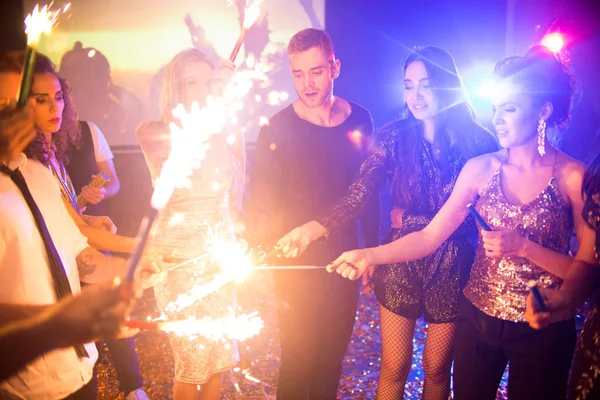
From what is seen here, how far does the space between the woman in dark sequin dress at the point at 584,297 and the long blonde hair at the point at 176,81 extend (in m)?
2.97

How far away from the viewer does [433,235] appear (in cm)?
309

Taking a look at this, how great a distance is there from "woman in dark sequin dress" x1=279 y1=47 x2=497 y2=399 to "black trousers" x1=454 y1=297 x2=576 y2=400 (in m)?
0.33

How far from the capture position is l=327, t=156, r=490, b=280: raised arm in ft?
9.77

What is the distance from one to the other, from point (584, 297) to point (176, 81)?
331 cm

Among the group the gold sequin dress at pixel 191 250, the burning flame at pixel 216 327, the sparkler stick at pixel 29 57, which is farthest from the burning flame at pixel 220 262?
the sparkler stick at pixel 29 57

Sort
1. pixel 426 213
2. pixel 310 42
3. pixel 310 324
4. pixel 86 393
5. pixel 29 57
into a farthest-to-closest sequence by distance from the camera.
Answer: pixel 310 324 < pixel 310 42 < pixel 426 213 < pixel 86 393 < pixel 29 57

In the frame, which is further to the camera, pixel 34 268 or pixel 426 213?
Answer: pixel 426 213

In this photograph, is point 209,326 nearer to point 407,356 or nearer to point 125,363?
point 407,356

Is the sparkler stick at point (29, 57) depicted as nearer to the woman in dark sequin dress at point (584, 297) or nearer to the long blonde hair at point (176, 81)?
the long blonde hair at point (176, 81)

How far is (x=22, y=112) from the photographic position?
6.24ft

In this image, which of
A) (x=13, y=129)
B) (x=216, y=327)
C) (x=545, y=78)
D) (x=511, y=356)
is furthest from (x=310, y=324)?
(x=13, y=129)

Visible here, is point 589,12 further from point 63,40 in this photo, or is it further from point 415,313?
point 63,40

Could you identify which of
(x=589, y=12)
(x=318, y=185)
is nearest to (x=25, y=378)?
(x=318, y=185)

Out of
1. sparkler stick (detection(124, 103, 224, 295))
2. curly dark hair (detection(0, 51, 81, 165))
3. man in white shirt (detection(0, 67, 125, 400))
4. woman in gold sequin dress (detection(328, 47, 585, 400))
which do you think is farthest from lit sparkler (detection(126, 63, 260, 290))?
woman in gold sequin dress (detection(328, 47, 585, 400))
